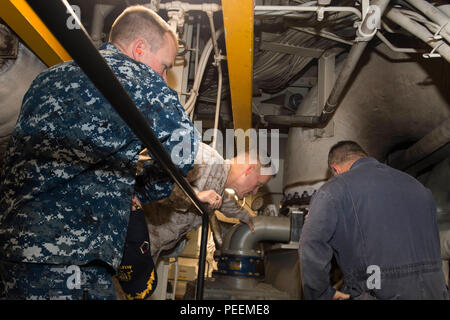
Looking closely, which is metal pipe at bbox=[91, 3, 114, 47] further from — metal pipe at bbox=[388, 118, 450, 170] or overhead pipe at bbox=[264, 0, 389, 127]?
metal pipe at bbox=[388, 118, 450, 170]

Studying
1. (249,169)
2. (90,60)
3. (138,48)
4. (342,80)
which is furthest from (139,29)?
(249,169)

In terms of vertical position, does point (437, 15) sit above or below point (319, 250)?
above

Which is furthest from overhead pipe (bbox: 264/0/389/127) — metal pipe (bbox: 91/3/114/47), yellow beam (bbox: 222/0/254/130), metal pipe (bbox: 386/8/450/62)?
metal pipe (bbox: 91/3/114/47)

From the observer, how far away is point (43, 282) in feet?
2.66

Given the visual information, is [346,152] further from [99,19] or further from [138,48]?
[99,19]

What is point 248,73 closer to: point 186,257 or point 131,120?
point 131,120

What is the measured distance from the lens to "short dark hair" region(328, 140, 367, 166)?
7.14 ft

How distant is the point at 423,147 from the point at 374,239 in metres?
1.42

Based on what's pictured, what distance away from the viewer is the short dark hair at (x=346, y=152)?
2176 mm

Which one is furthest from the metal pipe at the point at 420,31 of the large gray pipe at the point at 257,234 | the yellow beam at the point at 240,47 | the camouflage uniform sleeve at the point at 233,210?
the large gray pipe at the point at 257,234

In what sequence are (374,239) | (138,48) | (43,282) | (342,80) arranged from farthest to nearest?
(342,80)
(374,239)
(138,48)
(43,282)

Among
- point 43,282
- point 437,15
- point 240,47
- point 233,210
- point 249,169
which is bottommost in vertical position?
point 43,282
